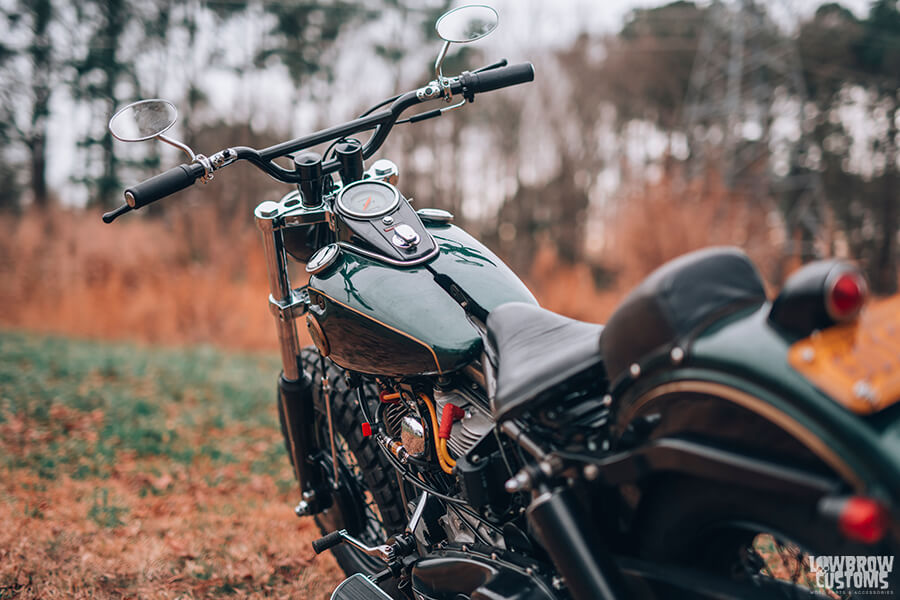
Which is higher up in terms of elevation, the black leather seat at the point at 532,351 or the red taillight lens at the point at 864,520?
the black leather seat at the point at 532,351

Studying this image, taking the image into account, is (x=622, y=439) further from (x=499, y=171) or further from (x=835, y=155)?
(x=835, y=155)

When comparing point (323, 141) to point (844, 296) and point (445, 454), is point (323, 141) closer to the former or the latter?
point (445, 454)

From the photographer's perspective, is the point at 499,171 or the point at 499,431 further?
the point at 499,171

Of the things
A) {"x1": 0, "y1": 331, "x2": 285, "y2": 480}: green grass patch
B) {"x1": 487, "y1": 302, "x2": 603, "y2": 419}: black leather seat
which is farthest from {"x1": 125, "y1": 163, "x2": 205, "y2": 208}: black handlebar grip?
{"x1": 0, "y1": 331, "x2": 285, "y2": 480}: green grass patch

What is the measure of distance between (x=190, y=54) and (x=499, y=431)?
44.9 feet

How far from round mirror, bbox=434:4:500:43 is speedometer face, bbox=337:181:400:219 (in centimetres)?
57

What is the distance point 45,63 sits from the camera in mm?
12078

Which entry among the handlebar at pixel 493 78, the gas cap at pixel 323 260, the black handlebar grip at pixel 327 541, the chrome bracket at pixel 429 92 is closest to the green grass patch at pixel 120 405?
the black handlebar grip at pixel 327 541

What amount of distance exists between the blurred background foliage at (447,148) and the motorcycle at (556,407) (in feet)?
19.2

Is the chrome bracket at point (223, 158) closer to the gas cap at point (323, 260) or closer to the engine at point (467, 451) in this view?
the gas cap at point (323, 260)

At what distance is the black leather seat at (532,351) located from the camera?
1.31 m

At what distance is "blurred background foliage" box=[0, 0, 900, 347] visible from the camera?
28.7 feet

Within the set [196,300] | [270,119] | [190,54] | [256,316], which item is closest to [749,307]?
[256,316]

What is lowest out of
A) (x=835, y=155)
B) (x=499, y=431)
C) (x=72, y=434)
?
(x=72, y=434)
